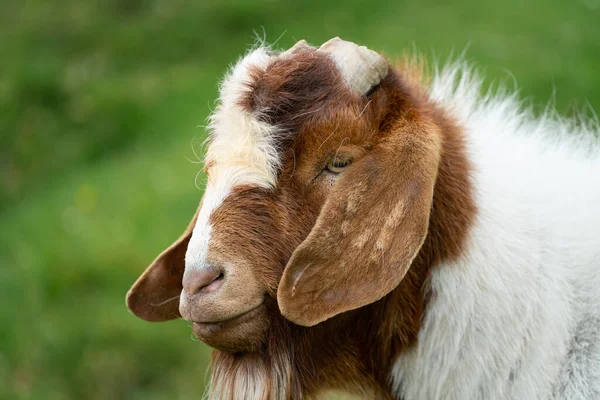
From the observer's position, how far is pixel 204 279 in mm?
2789

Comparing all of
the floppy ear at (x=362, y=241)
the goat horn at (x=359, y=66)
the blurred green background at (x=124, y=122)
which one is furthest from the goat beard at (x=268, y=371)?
the blurred green background at (x=124, y=122)

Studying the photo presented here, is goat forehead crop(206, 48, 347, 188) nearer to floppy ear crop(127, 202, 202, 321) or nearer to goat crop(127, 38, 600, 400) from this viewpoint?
goat crop(127, 38, 600, 400)

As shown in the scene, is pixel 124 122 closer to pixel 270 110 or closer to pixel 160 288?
pixel 160 288

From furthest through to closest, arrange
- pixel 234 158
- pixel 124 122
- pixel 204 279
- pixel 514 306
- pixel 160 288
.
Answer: pixel 124 122 < pixel 160 288 < pixel 514 306 < pixel 234 158 < pixel 204 279

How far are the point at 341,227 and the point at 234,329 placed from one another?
1.60 ft

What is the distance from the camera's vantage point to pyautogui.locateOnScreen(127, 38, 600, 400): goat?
2.83 m

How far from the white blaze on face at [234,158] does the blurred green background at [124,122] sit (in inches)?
124

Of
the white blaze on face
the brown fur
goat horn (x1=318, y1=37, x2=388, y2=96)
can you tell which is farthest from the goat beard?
goat horn (x1=318, y1=37, x2=388, y2=96)

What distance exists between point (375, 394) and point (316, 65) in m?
1.21

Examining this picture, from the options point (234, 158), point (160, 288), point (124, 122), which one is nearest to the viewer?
point (234, 158)

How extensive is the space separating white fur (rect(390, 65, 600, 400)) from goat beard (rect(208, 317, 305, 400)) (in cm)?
41

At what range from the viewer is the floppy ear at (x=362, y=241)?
280 centimetres

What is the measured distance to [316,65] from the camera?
9.87ft

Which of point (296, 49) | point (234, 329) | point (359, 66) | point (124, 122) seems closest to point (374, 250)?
point (234, 329)
